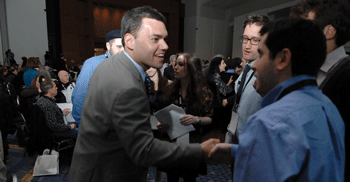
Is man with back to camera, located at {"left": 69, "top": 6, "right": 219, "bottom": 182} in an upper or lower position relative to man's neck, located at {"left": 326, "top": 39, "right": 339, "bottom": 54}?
lower

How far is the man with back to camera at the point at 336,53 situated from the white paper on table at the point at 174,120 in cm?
99

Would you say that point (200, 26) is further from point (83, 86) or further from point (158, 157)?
point (158, 157)

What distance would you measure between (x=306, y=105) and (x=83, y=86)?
6.57 ft

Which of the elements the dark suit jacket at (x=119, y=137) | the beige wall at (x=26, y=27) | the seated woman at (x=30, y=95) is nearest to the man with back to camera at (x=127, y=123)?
the dark suit jacket at (x=119, y=137)

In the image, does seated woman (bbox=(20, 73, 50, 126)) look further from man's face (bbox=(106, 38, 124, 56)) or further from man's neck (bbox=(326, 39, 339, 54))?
man's neck (bbox=(326, 39, 339, 54))

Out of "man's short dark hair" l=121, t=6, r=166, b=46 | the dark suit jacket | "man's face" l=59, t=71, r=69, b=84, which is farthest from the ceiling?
the dark suit jacket

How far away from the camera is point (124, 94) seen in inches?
31.6

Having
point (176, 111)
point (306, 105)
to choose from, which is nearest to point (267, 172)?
point (306, 105)

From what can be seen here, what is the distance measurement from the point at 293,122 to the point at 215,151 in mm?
470

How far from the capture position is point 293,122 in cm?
57

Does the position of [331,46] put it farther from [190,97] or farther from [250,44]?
[190,97]

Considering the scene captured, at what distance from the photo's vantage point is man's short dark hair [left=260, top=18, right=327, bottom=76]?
0.66m

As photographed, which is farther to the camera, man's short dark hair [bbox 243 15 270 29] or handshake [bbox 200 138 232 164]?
man's short dark hair [bbox 243 15 270 29]

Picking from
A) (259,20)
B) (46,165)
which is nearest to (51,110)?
(46,165)
